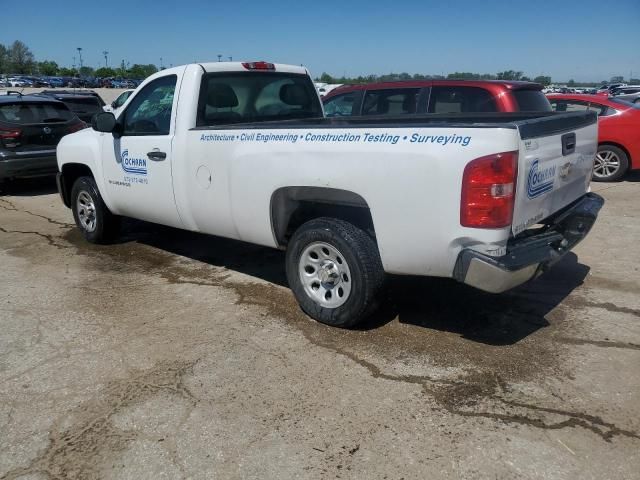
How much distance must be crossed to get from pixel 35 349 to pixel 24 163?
20.4ft

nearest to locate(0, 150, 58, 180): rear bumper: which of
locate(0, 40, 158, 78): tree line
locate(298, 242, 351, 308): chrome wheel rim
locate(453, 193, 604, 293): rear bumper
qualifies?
locate(298, 242, 351, 308): chrome wheel rim

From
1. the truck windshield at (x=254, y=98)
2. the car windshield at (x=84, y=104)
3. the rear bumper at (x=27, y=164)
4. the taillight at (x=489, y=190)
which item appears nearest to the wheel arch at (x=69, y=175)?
the truck windshield at (x=254, y=98)

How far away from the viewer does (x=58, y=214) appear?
26.8 ft

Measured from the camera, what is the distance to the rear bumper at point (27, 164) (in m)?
8.98

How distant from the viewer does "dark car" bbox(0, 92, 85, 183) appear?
29.6ft

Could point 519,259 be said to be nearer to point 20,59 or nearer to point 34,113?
point 34,113

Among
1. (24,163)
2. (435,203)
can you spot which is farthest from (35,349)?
(24,163)

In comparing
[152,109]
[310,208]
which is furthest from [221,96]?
[310,208]

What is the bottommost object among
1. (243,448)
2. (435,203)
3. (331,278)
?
(243,448)

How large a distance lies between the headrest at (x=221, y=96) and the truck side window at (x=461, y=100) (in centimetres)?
311

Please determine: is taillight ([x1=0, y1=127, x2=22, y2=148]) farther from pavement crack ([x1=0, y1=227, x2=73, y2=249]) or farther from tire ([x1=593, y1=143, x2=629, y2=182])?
tire ([x1=593, y1=143, x2=629, y2=182])

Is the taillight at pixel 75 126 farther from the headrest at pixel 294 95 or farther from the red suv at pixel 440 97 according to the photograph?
the headrest at pixel 294 95

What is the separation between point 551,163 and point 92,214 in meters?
4.90

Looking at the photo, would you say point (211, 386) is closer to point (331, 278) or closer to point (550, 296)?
point (331, 278)
